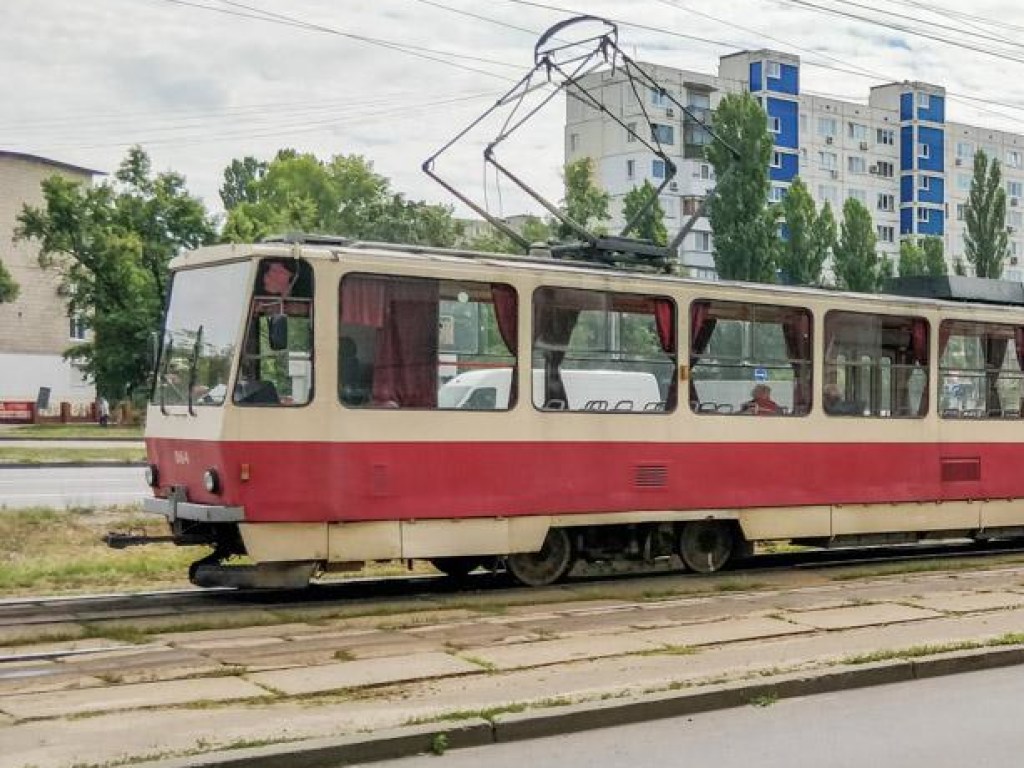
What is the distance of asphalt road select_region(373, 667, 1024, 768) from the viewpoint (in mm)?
6844

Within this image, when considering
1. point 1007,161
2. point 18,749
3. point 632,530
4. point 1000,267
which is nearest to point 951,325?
point 632,530

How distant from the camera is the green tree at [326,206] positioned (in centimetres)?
5203

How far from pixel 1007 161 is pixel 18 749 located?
97.7 metres

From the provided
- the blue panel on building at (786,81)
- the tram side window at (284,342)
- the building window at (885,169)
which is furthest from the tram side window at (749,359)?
the building window at (885,169)

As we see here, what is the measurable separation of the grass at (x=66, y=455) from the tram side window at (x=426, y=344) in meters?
17.9

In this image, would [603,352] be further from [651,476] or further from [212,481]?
[212,481]

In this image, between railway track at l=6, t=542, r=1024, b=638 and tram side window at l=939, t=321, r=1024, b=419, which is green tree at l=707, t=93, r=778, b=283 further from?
railway track at l=6, t=542, r=1024, b=638

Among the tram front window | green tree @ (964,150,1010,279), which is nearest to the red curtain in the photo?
the tram front window

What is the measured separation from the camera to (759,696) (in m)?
8.18

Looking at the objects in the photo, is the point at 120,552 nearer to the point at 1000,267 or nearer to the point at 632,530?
the point at 632,530

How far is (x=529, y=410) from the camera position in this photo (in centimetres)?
1312

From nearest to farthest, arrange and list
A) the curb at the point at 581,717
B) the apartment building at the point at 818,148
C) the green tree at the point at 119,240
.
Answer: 1. the curb at the point at 581,717
2. the green tree at the point at 119,240
3. the apartment building at the point at 818,148

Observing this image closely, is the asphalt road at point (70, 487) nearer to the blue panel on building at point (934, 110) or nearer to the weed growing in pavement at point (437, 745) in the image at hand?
the weed growing in pavement at point (437, 745)

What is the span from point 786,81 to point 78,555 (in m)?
69.2
